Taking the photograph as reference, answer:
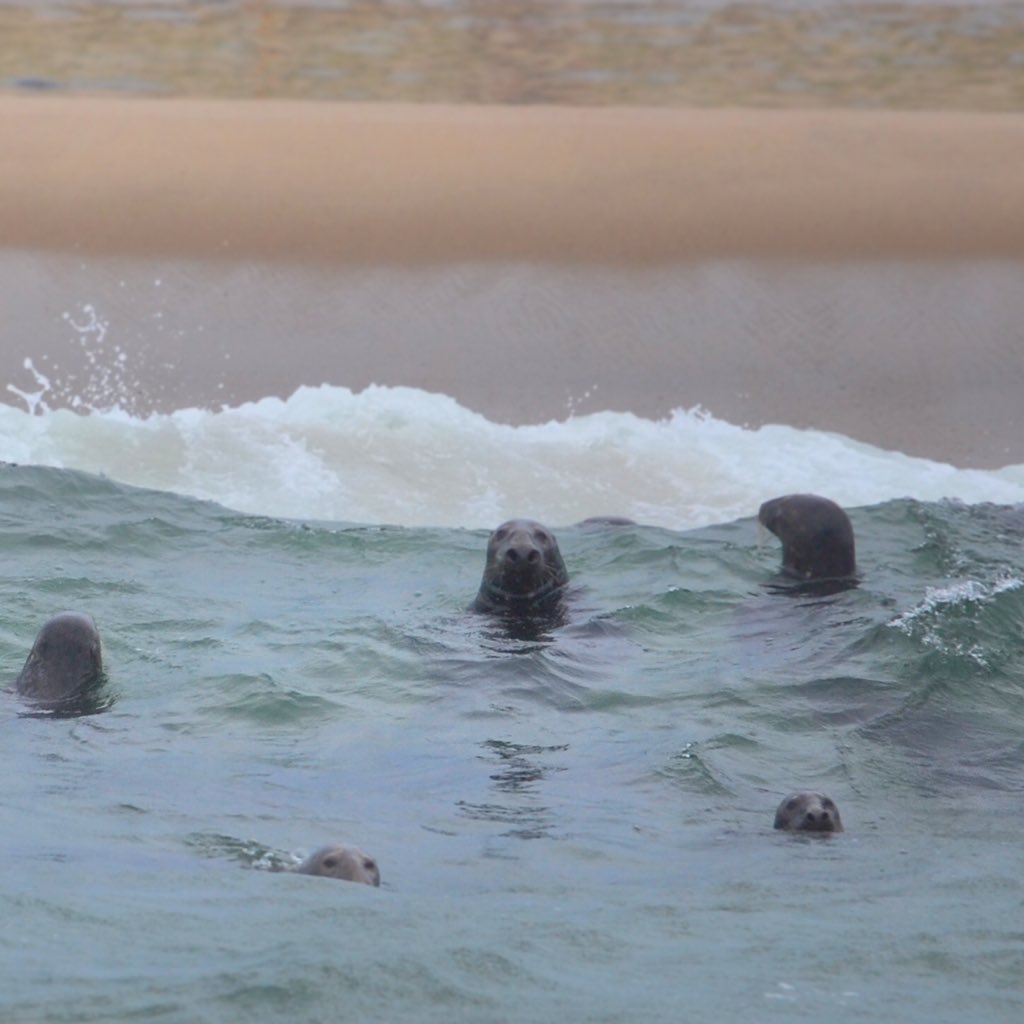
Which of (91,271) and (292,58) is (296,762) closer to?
(91,271)

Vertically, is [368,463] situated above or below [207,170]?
below

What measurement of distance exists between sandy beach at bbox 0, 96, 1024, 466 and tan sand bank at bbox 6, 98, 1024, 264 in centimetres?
3

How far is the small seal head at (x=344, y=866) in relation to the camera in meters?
6.32

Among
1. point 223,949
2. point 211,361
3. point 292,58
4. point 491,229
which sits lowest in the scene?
point 223,949

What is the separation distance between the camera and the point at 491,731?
8789 mm

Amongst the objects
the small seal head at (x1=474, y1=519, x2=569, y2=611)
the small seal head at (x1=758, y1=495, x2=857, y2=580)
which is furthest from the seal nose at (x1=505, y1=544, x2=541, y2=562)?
the small seal head at (x1=758, y1=495, x2=857, y2=580)

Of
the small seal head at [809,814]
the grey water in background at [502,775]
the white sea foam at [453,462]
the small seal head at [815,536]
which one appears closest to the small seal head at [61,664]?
the grey water in background at [502,775]

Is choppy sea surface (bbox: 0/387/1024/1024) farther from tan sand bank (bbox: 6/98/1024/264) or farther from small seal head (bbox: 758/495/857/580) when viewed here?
tan sand bank (bbox: 6/98/1024/264)

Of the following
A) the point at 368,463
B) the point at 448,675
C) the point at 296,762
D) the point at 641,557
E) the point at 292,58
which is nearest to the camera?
the point at 296,762

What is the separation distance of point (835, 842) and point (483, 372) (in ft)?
33.5

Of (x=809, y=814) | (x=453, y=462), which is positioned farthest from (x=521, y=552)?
(x=453, y=462)

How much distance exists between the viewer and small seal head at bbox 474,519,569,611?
10.7 m

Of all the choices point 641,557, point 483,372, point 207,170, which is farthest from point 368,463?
point 207,170

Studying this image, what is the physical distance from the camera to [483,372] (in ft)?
55.8
